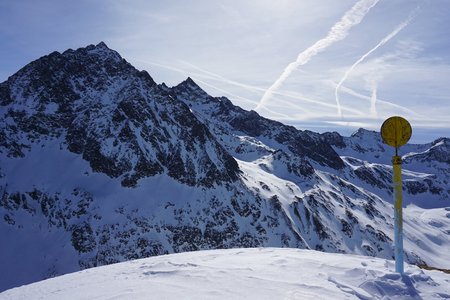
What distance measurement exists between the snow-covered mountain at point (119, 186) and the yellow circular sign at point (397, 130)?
75.5 metres

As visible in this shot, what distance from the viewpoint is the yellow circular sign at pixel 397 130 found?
26.7 feet

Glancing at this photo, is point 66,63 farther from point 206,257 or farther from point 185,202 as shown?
point 206,257

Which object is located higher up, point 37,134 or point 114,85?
point 114,85

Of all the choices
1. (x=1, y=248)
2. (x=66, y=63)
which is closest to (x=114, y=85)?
(x=66, y=63)

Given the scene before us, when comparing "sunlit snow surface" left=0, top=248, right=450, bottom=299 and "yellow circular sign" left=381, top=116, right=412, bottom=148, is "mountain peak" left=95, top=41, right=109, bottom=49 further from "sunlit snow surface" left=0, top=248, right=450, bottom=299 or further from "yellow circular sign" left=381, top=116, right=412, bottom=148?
"yellow circular sign" left=381, top=116, right=412, bottom=148

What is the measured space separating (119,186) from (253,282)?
3765 inches

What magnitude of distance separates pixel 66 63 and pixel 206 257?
131 m

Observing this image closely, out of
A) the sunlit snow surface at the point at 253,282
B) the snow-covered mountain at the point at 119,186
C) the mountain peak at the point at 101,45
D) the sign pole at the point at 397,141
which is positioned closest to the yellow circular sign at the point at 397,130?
the sign pole at the point at 397,141

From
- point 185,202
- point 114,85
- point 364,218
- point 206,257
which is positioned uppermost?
point 114,85

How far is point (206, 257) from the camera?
959cm

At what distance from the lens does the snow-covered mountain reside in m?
84.7

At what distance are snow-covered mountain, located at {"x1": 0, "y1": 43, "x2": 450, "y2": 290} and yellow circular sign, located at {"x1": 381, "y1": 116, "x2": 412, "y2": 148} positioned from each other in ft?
248

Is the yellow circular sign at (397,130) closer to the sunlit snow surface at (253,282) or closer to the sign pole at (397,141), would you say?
the sign pole at (397,141)

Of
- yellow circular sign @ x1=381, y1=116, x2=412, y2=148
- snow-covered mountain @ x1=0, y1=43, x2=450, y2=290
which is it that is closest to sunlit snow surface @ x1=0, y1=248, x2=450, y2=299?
yellow circular sign @ x1=381, y1=116, x2=412, y2=148
